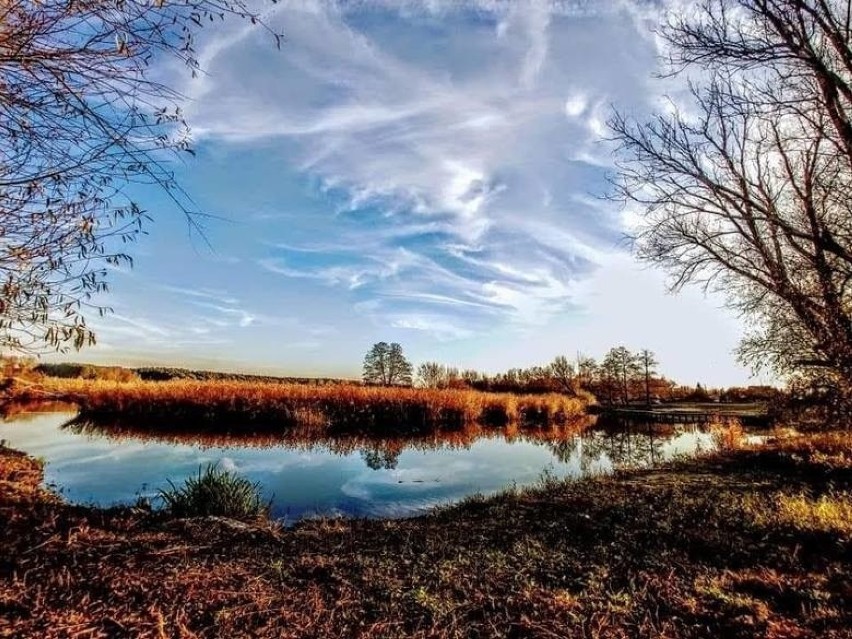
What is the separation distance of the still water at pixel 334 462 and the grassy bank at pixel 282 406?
2871 mm

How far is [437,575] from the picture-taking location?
4.28m

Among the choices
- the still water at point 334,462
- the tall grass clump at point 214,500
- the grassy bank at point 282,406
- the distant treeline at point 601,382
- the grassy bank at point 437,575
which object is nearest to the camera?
the grassy bank at point 437,575

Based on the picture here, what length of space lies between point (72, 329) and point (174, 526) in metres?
2.54

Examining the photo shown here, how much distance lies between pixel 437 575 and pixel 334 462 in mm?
12338

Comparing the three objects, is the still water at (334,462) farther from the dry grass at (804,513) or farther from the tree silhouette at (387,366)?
the tree silhouette at (387,366)

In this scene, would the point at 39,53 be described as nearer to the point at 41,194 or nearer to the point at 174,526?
the point at 41,194

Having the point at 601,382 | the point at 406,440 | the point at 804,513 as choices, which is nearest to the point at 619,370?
the point at 601,382

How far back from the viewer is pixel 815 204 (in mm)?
10320

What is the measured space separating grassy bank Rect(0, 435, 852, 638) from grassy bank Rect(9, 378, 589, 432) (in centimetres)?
1889

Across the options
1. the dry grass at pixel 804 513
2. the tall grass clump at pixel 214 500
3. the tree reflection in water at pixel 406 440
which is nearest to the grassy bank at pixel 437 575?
the dry grass at pixel 804 513

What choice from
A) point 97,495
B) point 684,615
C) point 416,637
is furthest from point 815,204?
point 97,495

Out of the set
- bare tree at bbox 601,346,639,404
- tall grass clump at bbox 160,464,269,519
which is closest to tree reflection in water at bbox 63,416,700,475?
tall grass clump at bbox 160,464,269,519

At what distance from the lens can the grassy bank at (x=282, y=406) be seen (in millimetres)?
25219

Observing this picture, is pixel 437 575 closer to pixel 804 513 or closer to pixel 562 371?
pixel 804 513
